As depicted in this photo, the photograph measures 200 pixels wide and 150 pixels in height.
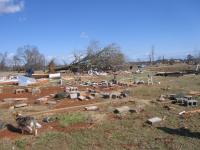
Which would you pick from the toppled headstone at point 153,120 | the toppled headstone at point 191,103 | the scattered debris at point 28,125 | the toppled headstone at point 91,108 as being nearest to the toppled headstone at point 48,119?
the scattered debris at point 28,125

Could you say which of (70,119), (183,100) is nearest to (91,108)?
(70,119)

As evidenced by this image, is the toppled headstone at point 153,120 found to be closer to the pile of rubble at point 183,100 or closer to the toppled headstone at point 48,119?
the toppled headstone at point 48,119

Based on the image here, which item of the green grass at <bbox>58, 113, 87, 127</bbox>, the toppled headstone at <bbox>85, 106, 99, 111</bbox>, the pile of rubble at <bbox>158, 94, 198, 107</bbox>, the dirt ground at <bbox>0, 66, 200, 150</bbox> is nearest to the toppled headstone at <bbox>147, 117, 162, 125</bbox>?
the dirt ground at <bbox>0, 66, 200, 150</bbox>

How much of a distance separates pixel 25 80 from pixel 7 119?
14338 millimetres

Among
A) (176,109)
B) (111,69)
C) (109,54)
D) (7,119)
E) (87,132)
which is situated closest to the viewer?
(87,132)

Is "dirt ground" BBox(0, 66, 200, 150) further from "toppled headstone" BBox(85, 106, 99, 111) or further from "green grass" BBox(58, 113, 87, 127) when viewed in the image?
"toppled headstone" BBox(85, 106, 99, 111)

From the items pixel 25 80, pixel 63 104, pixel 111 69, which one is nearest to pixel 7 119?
pixel 63 104

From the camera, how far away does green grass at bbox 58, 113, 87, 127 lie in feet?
37.9

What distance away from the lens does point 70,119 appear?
12.0 metres

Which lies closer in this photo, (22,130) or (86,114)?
(22,130)

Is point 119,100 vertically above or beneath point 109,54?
beneath

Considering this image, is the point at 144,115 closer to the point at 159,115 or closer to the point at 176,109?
the point at 159,115

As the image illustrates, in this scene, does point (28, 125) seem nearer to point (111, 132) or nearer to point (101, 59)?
point (111, 132)

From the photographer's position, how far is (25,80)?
87.5ft
